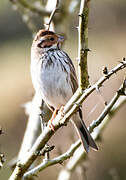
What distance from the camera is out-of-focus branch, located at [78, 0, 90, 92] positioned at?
2.90 metres

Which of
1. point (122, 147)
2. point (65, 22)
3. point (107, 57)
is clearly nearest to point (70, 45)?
point (107, 57)

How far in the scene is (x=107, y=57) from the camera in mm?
9406

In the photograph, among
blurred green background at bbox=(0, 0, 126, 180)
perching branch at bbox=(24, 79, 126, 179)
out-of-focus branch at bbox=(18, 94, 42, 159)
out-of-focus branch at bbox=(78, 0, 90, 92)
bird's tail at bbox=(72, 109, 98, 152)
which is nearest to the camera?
out-of-focus branch at bbox=(78, 0, 90, 92)

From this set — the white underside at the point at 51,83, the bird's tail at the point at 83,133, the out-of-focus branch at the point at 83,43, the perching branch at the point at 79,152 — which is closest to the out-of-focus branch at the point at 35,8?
the white underside at the point at 51,83

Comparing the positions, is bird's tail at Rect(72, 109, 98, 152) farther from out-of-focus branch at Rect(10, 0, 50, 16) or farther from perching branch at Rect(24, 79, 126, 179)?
out-of-focus branch at Rect(10, 0, 50, 16)

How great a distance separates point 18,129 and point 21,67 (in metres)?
1.59

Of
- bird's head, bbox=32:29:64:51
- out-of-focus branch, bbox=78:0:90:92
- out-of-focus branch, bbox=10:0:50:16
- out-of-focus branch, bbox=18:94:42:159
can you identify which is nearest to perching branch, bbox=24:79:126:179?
out-of-focus branch, bbox=78:0:90:92

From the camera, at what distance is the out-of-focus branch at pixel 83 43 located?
2902 millimetres

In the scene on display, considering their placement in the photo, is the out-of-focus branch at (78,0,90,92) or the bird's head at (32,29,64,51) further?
the bird's head at (32,29,64,51)

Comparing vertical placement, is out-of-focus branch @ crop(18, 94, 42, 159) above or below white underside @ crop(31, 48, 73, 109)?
below

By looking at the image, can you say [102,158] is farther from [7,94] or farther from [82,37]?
[82,37]

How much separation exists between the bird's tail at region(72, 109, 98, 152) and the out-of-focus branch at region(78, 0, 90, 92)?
0.82m

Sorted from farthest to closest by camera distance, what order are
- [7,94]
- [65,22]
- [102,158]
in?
[7,94] → [102,158] → [65,22]

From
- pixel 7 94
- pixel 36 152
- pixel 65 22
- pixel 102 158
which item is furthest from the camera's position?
pixel 7 94
